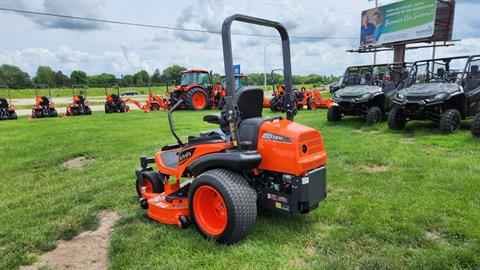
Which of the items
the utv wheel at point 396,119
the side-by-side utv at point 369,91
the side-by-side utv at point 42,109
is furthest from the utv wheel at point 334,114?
the side-by-side utv at point 42,109

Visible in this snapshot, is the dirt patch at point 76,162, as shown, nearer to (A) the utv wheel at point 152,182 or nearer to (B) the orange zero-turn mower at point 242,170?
(A) the utv wheel at point 152,182

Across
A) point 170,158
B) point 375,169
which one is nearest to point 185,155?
point 170,158

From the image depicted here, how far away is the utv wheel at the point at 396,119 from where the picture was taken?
9703mm

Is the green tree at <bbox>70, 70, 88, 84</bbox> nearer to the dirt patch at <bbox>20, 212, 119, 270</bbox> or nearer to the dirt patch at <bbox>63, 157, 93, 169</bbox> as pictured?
the dirt patch at <bbox>63, 157, 93, 169</bbox>

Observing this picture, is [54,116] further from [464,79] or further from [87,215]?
[464,79]

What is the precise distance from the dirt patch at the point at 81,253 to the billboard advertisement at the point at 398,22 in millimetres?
30594

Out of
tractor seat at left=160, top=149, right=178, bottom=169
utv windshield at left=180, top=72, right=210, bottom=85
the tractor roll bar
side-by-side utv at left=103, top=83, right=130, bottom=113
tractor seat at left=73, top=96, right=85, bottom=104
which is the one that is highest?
the tractor roll bar

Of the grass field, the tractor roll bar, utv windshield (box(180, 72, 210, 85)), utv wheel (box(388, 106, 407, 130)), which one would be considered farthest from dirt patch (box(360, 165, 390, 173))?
utv windshield (box(180, 72, 210, 85))

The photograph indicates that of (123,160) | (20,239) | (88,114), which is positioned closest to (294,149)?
(20,239)

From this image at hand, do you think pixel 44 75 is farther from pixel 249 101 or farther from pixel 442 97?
pixel 249 101

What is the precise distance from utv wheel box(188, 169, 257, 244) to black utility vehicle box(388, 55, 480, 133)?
7.06 metres

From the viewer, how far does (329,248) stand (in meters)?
3.30

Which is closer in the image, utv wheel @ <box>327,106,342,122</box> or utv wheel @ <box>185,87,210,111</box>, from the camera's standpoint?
utv wheel @ <box>327,106,342,122</box>

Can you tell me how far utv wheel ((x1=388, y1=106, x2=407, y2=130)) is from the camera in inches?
382
